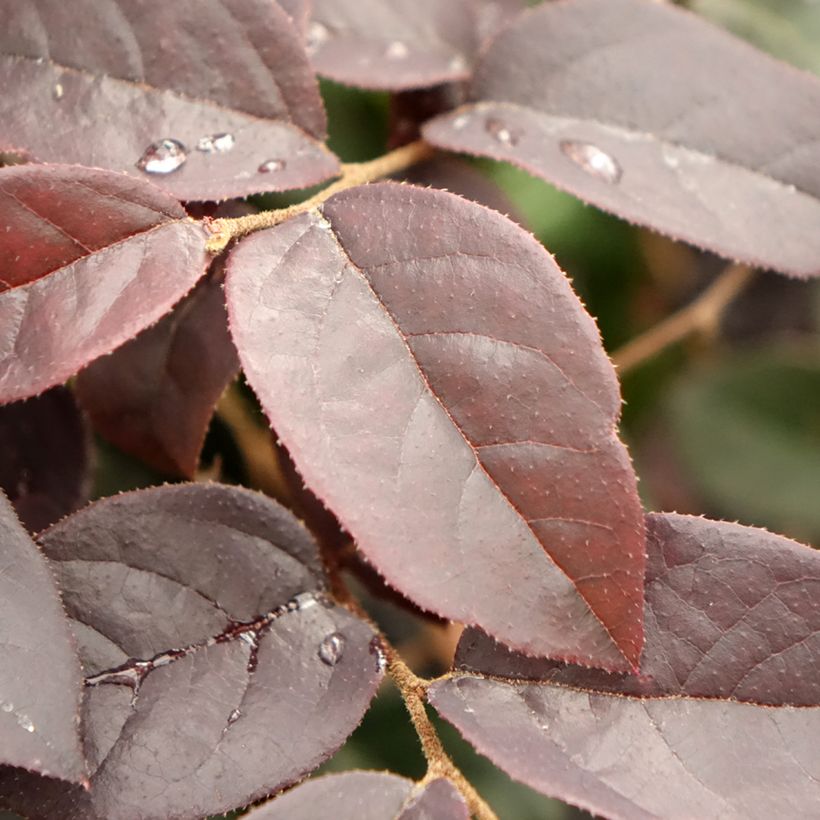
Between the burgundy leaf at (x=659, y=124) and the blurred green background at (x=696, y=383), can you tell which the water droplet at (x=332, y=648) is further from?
the blurred green background at (x=696, y=383)

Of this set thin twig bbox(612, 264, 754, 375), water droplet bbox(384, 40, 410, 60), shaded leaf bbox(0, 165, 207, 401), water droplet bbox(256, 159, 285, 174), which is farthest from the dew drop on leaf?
thin twig bbox(612, 264, 754, 375)

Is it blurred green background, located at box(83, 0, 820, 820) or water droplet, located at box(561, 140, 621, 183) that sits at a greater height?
water droplet, located at box(561, 140, 621, 183)

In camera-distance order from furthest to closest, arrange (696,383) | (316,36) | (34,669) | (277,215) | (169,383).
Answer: (696,383), (316,36), (169,383), (277,215), (34,669)

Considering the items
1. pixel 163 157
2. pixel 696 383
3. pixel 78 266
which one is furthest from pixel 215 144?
pixel 696 383

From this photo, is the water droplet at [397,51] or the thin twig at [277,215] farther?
the water droplet at [397,51]

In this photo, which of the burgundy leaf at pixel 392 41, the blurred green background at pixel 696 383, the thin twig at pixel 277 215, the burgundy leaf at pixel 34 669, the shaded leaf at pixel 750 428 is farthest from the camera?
the shaded leaf at pixel 750 428

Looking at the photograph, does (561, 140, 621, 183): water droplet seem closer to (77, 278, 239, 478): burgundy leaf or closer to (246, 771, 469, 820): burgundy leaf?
(77, 278, 239, 478): burgundy leaf

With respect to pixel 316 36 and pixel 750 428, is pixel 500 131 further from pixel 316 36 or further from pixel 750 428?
pixel 750 428

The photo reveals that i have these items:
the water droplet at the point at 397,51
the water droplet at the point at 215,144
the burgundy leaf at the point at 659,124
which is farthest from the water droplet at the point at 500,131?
the water droplet at the point at 215,144
